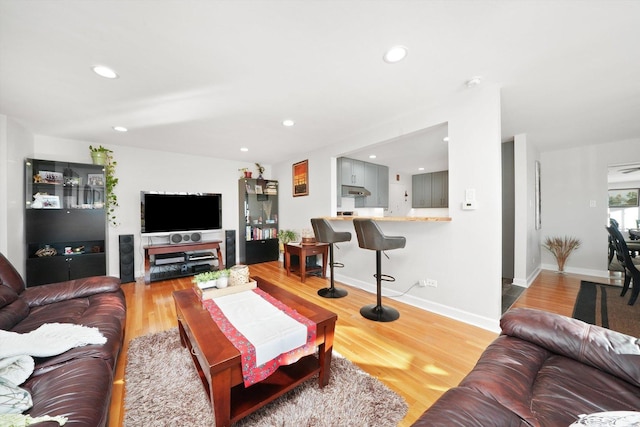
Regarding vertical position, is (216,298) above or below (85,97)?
below

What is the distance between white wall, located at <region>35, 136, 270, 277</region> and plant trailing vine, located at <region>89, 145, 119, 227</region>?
58 mm

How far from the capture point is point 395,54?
→ 173 cm

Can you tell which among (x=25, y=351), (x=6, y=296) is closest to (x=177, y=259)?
(x=6, y=296)

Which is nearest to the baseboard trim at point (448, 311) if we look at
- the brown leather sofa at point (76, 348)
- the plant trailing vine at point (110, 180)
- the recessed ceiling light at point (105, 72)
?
the brown leather sofa at point (76, 348)

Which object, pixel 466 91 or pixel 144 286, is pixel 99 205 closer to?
pixel 144 286

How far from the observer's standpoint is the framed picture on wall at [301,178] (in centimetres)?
454

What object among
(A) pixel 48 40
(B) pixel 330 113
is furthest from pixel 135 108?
(B) pixel 330 113

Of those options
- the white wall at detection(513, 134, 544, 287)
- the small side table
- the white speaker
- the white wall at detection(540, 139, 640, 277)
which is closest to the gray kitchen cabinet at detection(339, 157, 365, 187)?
the small side table

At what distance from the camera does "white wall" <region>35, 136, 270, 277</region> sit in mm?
3600

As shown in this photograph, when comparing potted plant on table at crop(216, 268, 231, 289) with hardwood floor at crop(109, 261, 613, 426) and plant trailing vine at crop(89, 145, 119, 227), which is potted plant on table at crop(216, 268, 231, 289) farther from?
plant trailing vine at crop(89, 145, 119, 227)

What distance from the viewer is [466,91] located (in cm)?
229

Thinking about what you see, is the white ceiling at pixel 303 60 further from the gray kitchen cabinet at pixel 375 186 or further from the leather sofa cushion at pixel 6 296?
the gray kitchen cabinet at pixel 375 186

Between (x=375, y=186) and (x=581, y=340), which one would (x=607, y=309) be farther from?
(x=375, y=186)

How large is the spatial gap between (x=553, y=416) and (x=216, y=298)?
1.86 meters
